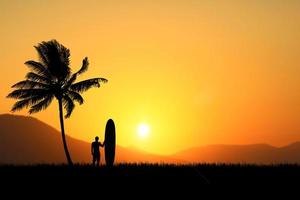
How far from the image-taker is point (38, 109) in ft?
149
